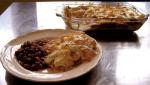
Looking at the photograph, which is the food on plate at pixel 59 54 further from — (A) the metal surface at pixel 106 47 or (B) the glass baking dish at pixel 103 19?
(B) the glass baking dish at pixel 103 19

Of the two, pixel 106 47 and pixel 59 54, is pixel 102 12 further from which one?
pixel 59 54

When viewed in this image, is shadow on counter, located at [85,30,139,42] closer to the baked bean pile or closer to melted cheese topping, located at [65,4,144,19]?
melted cheese topping, located at [65,4,144,19]

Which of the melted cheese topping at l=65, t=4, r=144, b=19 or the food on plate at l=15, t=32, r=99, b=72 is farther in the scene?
the melted cheese topping at l=65, t=4, r=144, b=19

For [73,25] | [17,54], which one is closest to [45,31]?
[73,25]

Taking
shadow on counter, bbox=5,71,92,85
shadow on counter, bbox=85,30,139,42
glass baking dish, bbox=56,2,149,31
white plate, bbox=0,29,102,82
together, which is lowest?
shadow on counter, bbox=5,71,92,85

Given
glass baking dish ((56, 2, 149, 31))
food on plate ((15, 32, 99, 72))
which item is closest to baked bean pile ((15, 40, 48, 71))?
food on plate ((15, 32, 99, 72))

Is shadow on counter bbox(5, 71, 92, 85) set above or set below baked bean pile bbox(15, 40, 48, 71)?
below

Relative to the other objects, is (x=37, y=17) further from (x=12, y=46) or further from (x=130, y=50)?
(x=130, y=50)

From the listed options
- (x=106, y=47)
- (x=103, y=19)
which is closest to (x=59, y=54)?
(x=106, y=47)
